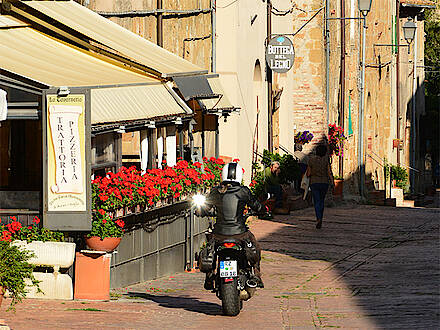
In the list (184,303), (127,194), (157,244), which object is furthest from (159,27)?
(184,303)

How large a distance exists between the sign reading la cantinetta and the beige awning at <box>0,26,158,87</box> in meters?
0.32

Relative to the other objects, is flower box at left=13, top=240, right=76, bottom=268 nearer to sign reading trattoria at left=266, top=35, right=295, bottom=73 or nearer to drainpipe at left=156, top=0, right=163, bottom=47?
drainpipe at left=156, top=0, right=163, bottom=47

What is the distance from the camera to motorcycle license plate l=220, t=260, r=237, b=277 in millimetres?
9867

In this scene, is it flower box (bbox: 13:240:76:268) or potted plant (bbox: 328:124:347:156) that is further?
potted plant (bbox: 328:124:347:156)

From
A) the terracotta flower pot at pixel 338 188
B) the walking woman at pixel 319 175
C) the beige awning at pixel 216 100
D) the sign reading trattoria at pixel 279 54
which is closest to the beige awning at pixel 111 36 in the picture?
the beige awning at pixel 216 100

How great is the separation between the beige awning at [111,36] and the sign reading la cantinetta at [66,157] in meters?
3.42

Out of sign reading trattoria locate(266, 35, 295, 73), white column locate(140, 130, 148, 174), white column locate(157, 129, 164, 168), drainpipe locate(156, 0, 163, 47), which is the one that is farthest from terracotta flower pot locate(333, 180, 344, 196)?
white column locate(140, 130, 148, 174)

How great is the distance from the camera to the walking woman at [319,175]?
19.2 metres

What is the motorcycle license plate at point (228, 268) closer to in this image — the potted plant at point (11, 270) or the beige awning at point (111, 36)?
the potted plant at point (11, 270)

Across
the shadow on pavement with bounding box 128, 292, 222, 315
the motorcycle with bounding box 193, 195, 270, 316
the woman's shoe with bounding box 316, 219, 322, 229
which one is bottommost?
the shadow on pavement with bounding box 128, 292, 222, 315

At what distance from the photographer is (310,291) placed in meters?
12.4

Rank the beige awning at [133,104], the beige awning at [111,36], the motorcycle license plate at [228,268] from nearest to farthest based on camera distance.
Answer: the motorcycle license plate at [228,268] < the beige awning at [133,104] < the beige awning at [111,36]

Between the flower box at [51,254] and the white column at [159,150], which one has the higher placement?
the white column at [159,150]

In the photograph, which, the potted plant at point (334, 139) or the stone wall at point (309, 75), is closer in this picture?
the stone wall at point (309, 75)
